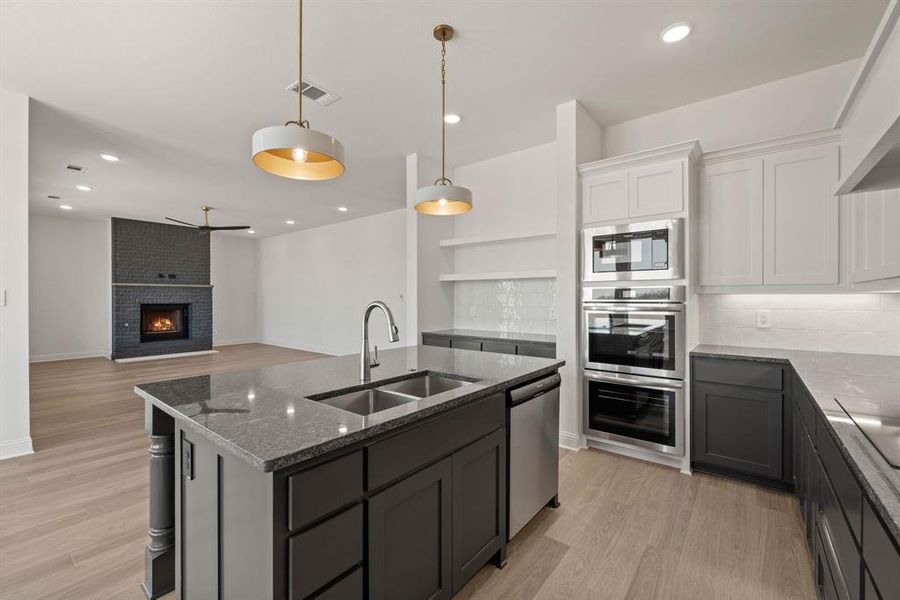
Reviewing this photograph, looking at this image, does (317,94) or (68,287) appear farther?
(68,287)

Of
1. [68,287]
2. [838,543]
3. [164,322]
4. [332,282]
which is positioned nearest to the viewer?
[838,543]

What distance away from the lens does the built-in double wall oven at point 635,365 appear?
2.96m

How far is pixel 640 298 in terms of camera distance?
308 centimetres

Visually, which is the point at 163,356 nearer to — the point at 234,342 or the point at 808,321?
the point at 234,342

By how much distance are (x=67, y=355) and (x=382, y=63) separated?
30.9 ft

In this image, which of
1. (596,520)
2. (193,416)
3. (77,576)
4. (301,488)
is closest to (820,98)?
(596,520)

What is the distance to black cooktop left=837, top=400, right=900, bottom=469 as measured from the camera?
3.67 ft

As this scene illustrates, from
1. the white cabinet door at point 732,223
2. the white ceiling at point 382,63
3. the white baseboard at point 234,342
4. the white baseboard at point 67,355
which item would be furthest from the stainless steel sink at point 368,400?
the white baseboard at point 234,342

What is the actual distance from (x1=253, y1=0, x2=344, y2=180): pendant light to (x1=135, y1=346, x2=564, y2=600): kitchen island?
3.12 feet

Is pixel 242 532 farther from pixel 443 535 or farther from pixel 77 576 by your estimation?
→ pixel 77 576

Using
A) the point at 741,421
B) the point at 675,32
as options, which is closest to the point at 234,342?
the point at 741,421

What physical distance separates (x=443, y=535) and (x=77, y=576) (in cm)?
184

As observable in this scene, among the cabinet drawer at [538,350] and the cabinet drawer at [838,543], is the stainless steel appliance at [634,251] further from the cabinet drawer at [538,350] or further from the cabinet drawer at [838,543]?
the cabinet drawer at [838,543]

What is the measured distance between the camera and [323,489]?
44.9 inches
